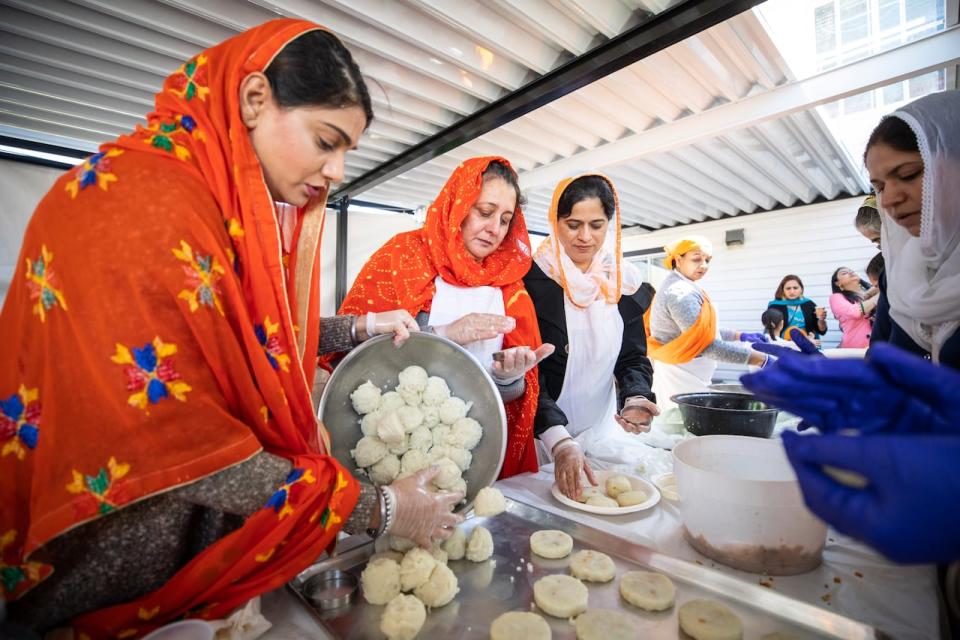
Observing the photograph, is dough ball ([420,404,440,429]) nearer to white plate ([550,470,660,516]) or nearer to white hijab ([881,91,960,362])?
white plate ([550,470,660,516])

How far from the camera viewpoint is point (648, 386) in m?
2.36

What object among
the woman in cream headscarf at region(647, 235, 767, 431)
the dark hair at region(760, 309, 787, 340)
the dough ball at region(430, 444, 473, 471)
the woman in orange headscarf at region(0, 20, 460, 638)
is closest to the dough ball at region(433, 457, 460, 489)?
the dough ball at region(430, 444, 473, 471)

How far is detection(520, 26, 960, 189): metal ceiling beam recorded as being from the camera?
10.4 ft

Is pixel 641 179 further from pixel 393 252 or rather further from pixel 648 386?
pixel 393 252

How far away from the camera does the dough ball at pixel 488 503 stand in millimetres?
1268

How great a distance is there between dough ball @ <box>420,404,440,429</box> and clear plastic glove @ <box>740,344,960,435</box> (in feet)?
3.06

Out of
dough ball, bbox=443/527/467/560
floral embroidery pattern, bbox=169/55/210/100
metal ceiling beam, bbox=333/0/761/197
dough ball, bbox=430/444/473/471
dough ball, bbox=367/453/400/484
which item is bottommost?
dough ball, bbox=443/527/467/560

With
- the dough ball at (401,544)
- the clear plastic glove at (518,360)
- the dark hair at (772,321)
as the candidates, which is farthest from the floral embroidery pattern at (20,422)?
the dark hair at (772,321)

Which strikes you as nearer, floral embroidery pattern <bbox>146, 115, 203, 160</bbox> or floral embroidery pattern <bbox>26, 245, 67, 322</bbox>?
floral embroidery pattern <bbox>26, 245, 67, 322</bbox>

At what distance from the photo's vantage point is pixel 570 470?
1.59m

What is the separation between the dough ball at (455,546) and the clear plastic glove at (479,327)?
75cm

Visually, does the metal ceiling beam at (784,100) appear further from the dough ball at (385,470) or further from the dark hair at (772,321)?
the dough ball at (385,470)

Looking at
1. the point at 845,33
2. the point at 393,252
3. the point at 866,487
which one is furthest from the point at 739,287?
the point at 866,487

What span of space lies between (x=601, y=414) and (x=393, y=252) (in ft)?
4.68
